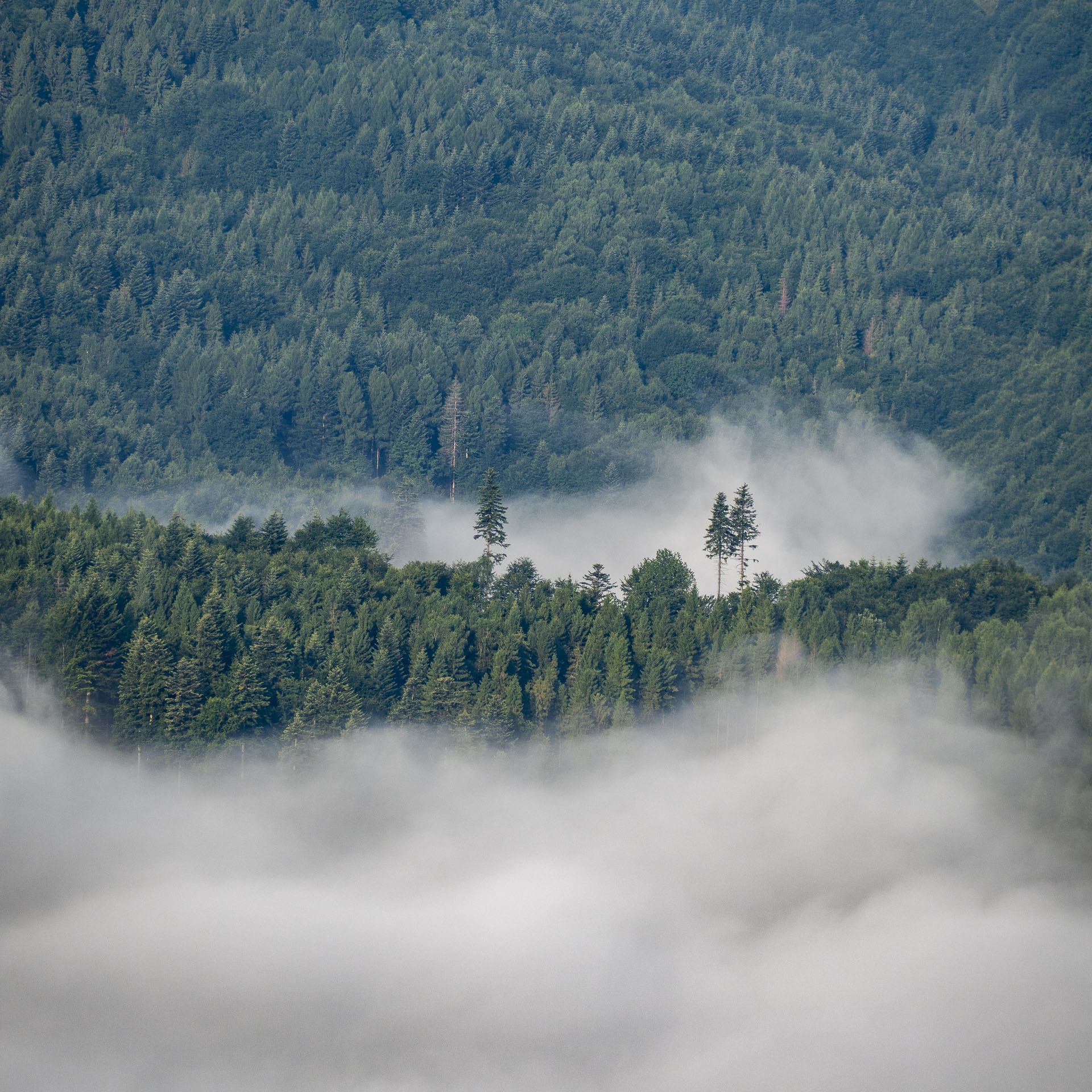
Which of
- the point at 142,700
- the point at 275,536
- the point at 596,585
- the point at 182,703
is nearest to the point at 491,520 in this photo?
the point at 596,585

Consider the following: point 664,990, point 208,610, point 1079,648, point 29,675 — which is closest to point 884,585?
point 1079,648

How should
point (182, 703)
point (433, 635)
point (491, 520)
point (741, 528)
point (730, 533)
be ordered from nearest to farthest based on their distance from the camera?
point (182, 703) → point (433, 635) → point (730, 533) → point (741, 528) → point (491, 520)

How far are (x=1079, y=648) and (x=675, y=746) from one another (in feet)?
74.0

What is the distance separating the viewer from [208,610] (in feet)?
367

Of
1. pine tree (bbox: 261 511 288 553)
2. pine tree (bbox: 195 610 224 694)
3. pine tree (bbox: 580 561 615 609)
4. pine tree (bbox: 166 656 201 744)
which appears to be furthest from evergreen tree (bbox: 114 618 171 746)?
pine tree (bbox: 580 561 615 609)

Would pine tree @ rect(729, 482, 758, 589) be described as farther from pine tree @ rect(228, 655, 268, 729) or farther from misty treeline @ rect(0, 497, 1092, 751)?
pine tree @ rect(228, 655, 268, 729)

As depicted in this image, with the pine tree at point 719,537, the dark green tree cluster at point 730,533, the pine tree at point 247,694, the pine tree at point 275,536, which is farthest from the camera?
the pine tree at point 719,537

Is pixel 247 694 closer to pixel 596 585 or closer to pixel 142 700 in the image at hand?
pixel 142 700

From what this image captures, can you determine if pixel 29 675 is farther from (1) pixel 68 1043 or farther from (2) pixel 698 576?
(2) pixel 698 576

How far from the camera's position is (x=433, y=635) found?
11656cm

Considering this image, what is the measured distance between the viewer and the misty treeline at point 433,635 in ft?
351

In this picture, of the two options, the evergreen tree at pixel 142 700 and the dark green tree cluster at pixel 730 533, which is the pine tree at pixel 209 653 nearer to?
the evergreen tree at pixel 142 700

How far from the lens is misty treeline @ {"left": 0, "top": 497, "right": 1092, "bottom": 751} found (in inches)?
4208

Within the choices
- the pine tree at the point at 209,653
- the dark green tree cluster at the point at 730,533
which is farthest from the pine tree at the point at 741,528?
the pine tree at the point at 209,653
